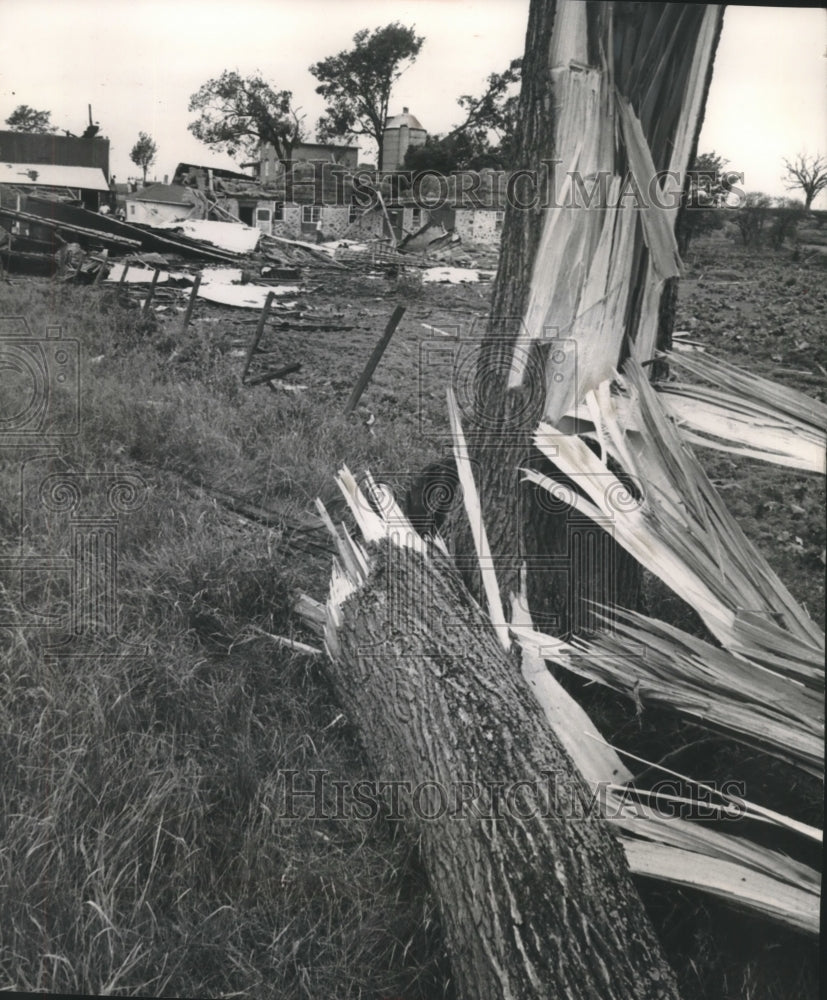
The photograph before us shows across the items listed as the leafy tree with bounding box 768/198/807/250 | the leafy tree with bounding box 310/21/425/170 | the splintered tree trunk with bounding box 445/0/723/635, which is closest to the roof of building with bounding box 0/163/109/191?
the leafy tree with bounding box 310/21/425/170

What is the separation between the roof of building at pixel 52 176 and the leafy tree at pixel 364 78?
585mm

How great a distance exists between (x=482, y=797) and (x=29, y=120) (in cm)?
187

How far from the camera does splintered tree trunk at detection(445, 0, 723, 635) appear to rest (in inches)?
66.9

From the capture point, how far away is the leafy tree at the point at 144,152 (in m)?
1.88

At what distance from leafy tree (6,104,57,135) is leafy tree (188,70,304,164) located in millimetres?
331

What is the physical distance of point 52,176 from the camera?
6.20 ft

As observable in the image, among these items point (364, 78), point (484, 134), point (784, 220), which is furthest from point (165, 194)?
point (784, 220)

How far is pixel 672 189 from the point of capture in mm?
1752

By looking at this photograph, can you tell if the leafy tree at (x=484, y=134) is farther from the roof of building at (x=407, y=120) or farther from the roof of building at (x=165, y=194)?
the roof of building at (x=165, y=194)

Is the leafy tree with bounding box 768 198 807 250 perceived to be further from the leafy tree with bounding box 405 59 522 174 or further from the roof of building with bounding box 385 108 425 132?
the roof of building with bounding box 385 108 425 132

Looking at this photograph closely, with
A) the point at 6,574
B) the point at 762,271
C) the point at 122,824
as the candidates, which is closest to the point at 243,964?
the point at 122,824

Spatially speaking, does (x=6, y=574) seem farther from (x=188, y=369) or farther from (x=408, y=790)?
(x=408, y=790)

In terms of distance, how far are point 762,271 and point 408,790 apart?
1.44m

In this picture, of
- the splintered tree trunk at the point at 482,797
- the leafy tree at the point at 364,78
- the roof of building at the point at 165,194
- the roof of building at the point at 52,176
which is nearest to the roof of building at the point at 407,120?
the leafy tree at the point at 364,78
